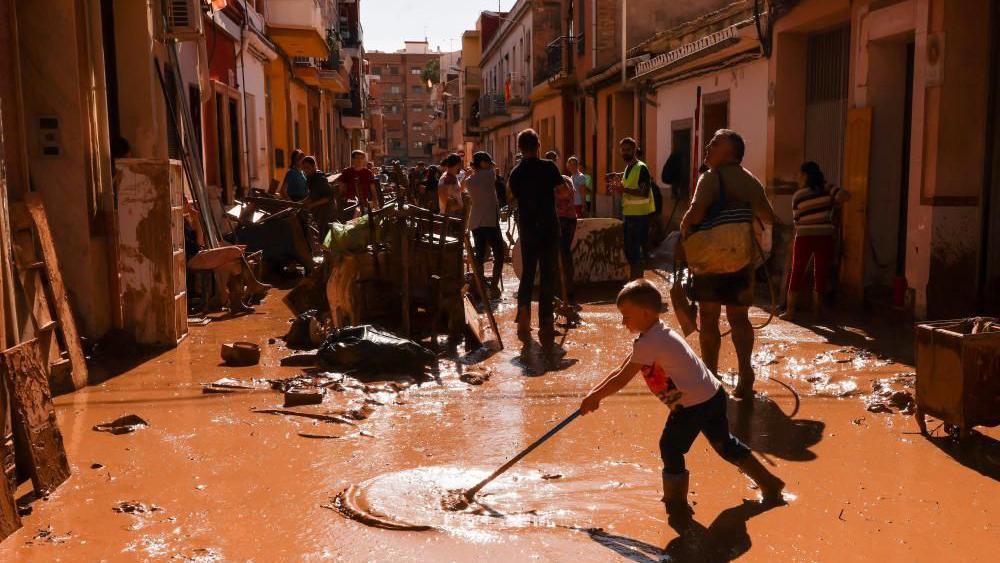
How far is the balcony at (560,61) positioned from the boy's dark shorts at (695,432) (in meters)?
23.8

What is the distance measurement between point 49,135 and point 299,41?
614 inches

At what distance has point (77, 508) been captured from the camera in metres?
4.04

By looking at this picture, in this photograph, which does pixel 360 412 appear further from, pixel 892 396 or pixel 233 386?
pixel 892 396

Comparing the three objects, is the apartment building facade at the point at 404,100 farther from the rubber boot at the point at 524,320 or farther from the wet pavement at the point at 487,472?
the wet pavement at the point at 487,472

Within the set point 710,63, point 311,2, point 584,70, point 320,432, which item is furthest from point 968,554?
point 584,70

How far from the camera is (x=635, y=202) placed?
10.8 m

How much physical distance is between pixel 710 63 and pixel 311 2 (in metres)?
9.74

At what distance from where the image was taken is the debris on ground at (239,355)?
7137 mm

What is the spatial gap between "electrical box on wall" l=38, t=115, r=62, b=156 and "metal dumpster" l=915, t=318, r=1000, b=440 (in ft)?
19.2

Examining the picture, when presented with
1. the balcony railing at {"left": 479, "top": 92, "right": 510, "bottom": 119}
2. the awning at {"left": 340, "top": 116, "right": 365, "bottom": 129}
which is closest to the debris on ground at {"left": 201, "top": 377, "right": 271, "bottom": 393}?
the balcony railing at {"left": 479, "top": 92, "right": 510, "bottom": 119}

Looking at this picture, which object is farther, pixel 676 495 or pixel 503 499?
pixel 503 499

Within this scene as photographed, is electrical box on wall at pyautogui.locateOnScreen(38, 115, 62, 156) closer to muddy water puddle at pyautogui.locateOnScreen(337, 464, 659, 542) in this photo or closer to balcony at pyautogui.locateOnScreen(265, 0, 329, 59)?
muddy water puddle at pyautogui.locateOnScreen(337, 464, 659, 542)

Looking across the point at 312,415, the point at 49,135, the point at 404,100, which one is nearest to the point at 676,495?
the point at 312,415

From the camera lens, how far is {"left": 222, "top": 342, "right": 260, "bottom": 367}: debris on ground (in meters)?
7.14
